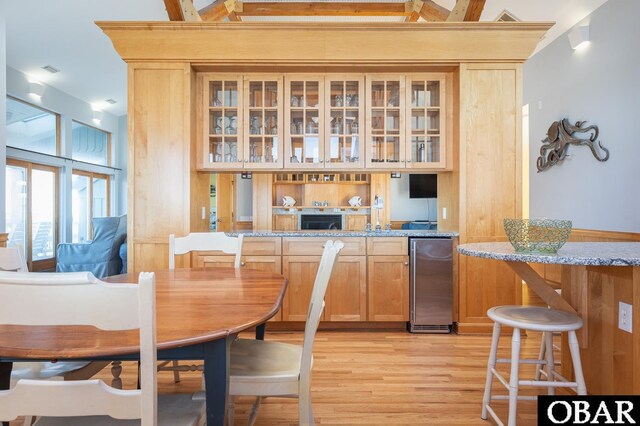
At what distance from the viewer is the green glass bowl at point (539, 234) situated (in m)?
1.58

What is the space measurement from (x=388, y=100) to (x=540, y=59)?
2.81 metres

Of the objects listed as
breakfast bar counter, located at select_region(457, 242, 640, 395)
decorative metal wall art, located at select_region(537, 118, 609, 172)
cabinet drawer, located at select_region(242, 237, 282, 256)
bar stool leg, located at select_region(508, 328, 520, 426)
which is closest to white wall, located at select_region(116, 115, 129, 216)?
cabinet drawer, located at select_region(242, 237, 282, 256)

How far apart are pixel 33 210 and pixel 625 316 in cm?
741

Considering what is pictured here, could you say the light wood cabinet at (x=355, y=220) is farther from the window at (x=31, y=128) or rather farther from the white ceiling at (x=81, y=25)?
the window at (x=31, y=128)

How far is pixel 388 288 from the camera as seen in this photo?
128 inches

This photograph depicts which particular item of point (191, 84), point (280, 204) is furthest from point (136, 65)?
point (280, 204)

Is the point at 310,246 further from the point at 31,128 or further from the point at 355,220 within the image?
the point at 31,128

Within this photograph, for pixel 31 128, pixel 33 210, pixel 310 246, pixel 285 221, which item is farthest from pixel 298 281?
pixel 31 128

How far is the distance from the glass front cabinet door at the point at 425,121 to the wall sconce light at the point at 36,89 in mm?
5726

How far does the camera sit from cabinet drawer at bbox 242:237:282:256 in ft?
10.7

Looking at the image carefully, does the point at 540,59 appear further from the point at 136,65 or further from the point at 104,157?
the point at 104,157

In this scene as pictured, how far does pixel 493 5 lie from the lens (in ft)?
13.8

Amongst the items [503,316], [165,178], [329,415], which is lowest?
[329,415]

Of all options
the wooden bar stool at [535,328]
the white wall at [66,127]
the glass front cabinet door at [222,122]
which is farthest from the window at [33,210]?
the wooden bar stool at [535,328]
